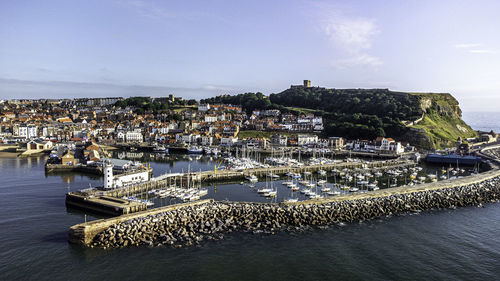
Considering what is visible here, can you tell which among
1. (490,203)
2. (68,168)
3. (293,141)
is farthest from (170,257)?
Answer: (293,141)

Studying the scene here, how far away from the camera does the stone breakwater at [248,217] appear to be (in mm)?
17812

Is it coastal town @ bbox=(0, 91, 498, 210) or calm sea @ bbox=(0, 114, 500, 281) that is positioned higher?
coastal town @ bbox=(0, 91, 498, 210)

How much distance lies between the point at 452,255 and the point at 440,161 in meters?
36.0

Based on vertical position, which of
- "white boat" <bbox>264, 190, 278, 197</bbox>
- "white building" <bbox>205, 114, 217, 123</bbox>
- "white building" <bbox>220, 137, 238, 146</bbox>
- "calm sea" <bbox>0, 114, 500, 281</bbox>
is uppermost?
"white building" <bbox>205, 114, 217, 123</bbox>

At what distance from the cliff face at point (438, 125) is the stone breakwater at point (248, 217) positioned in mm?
36611

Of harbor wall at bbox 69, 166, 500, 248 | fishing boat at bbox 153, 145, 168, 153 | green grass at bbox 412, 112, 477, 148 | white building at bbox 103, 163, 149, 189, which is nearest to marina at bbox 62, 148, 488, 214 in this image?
white building at bbox 103, 163, 149, 189

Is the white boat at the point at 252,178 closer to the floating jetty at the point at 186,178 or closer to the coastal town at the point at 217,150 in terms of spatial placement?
the coastal town at the point at 217,150

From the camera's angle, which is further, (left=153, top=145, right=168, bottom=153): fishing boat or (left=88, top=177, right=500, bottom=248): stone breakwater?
(left=153, top=145, right=168, bottom=153): fishing boat

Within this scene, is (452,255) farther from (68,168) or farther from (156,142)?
(156,142)

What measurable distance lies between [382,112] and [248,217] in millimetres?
66172

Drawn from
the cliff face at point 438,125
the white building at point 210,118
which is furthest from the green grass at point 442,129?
the white building at point 210,118

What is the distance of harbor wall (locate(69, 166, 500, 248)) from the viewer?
698 inches

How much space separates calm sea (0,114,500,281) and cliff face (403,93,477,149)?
41.6 metres

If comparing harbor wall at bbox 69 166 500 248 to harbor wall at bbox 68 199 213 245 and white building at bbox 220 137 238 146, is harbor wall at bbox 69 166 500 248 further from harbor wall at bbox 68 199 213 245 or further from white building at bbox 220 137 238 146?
white building at bbox 220 137 238 146
